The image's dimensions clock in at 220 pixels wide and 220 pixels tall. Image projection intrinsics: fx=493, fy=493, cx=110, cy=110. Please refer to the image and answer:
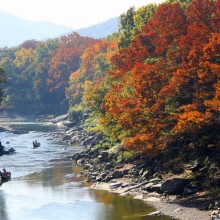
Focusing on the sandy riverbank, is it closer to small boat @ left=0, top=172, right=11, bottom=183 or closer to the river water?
the river water

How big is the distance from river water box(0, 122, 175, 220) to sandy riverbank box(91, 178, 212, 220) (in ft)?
3.28

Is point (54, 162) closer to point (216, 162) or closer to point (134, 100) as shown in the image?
point (134, 100)

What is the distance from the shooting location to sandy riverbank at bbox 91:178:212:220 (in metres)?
45.2

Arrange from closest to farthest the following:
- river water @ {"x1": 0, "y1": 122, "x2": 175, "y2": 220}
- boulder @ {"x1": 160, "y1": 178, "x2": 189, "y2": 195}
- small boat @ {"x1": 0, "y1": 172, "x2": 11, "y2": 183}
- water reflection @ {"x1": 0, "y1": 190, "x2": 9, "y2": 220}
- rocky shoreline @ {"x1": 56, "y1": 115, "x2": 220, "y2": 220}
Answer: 1. rocky shoreline @ {"x1": 56, "y1": 115, "x2": 220, "y2": 220}
2. water reflection @ {"x1": 0, "y1": 190, "x2": 9, "y2": 220}
3. river water @ {"x1": 0, "y1": 122, "x2": 175, "y2": 220}
4. boulder @ {"x1": 160, "y1": 178, "x2": 189, "y2": 195}
5. small boat @ {"x1": 0, "y1": 172, "x2": 11, "y2": 183}

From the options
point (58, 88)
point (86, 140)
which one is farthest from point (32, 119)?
point (86, 140)

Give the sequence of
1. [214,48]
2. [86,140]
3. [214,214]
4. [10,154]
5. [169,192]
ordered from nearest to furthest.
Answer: [214,214] → [169,192] → [214,48] → [10,154] → [86,140]

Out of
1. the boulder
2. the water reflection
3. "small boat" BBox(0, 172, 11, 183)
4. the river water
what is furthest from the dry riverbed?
"small boat" BBox(0, 172, 11, 183)

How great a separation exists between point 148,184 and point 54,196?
1086 centimetres

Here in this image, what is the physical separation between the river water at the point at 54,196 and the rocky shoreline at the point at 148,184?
1468mm

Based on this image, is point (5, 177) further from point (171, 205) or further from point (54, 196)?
point (171, 205)

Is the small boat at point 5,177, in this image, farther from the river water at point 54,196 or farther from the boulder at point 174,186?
the boulder at point 174,186

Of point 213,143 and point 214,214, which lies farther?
point 213,143

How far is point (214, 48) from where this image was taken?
5678cm

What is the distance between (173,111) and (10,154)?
43860 millimetres
